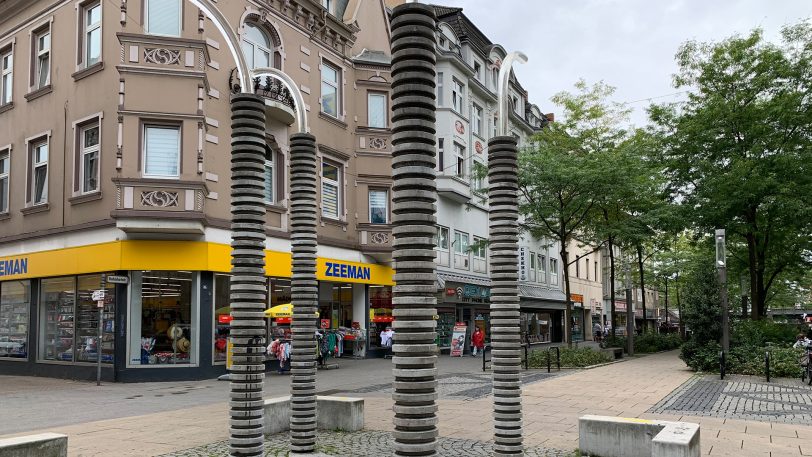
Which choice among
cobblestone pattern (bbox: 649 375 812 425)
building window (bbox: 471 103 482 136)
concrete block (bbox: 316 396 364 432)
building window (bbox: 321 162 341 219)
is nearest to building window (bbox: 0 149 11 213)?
building window (bbox: 321 162 341 219)

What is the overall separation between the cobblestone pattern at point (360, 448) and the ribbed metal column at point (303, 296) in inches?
18.3

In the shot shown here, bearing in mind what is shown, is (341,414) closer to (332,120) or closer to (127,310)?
(127,310)

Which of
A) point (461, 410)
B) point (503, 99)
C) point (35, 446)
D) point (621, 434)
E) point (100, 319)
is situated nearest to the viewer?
point (503, 99)

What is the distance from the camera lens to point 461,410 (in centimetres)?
1259

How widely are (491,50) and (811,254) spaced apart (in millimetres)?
19196

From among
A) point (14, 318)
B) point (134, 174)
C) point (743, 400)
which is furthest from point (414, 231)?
point (14, 318)

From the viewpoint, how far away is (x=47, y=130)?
21.8m

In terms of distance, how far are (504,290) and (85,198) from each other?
16648mm

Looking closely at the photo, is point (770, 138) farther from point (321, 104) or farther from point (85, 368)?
point (85, 368)

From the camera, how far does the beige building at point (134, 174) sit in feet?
62.2

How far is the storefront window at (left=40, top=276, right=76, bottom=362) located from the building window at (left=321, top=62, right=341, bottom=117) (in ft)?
34.4

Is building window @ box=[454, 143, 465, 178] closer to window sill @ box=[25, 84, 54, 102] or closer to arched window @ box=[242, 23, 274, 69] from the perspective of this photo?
arched window @ box=[242, 23, 274, 69]

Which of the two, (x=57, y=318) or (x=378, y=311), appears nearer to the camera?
(x=57, y=318)

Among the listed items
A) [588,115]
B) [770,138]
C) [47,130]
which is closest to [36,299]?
[47,130]
